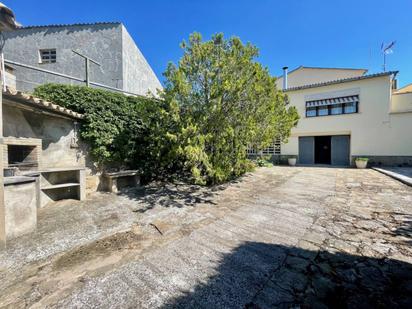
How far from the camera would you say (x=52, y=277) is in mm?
2256

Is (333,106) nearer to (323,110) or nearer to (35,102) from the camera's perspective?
(323,110)

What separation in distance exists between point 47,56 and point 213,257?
45.1 ft

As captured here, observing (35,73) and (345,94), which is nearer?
(35,73)

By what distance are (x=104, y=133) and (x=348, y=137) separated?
15.1 meters

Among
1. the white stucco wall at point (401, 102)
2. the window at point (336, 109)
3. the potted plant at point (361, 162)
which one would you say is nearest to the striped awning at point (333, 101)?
the window at point (336, 109)

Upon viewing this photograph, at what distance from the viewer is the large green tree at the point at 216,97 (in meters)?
5.35

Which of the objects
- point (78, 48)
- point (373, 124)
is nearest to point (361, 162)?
point (373, 124)

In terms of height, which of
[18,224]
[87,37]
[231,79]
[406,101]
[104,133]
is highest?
[87,37]

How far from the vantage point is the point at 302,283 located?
84.6 inches

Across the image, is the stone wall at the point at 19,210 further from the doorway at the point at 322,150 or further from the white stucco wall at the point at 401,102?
the white stucco wall at the point at 401,102

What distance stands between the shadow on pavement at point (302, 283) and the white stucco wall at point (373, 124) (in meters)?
12.9

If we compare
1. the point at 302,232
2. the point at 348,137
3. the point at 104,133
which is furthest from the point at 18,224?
the point at 348,137

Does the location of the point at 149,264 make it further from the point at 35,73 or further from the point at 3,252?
the point at 35,73

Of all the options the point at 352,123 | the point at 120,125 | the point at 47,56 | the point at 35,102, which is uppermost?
the point at 47,56
